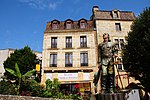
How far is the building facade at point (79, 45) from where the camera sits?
2647 cm

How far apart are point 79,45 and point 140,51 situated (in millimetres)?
12268

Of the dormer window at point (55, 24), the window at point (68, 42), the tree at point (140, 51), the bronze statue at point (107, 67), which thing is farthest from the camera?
the dormer window at point (55, 24)

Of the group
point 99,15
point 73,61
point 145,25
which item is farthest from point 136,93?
point 99,15

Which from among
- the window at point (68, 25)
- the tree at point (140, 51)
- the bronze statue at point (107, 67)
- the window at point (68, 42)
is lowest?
Result: the bronze statue at point (107, 67)

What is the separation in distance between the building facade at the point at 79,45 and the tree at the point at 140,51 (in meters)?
6.64

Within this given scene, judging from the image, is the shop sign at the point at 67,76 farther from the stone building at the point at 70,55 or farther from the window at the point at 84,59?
the window at the point at 84,59

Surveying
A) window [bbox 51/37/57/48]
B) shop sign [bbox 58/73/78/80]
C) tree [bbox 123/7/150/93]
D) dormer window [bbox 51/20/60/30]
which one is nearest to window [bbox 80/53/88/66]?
shop sign [bbox 58/73/78/80]

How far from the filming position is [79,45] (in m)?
27.9

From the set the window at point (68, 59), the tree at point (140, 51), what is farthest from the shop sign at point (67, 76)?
the tree at point (140, 51)

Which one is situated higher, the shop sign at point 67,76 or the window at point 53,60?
the window at point 53,60

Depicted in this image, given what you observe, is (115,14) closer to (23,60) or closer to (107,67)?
(23,60)

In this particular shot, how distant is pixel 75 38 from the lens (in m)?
28.4

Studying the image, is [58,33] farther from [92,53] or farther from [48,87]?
[48,87]

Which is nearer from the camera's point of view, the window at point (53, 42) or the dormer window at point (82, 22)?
the window at point (53, 42)
